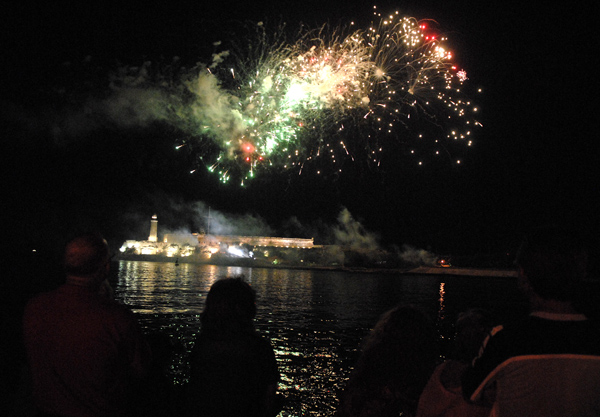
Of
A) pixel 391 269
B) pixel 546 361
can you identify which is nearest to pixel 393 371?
pixel 546 361

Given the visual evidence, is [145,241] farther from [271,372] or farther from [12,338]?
[271,372]

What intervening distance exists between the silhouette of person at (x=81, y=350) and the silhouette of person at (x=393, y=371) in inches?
47.8

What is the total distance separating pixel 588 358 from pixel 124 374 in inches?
86.2

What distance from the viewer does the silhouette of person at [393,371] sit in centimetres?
226

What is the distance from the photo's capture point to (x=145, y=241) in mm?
100625

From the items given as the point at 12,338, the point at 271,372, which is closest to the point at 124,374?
the point at 271,372

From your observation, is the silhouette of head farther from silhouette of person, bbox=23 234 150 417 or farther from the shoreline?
the shoreline

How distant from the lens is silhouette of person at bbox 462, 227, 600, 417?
1537mm

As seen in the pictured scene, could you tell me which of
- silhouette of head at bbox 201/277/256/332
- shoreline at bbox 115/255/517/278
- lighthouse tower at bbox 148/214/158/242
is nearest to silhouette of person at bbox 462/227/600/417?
silhouette of head at bbox 201/277/256/332

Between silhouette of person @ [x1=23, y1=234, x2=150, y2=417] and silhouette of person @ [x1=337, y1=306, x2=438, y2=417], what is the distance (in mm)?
1213

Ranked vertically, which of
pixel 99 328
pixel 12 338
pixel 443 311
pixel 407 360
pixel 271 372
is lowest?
pixel 443 311

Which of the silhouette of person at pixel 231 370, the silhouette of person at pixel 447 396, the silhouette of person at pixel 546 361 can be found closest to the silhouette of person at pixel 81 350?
the silhouette of person at pixel 231 370

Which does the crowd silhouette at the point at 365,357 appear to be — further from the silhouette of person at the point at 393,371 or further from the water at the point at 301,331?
the water at the point at 301,331

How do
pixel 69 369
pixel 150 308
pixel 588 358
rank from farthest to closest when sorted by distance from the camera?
pixel 150 308, pixel 69 369, pixel 588 358
